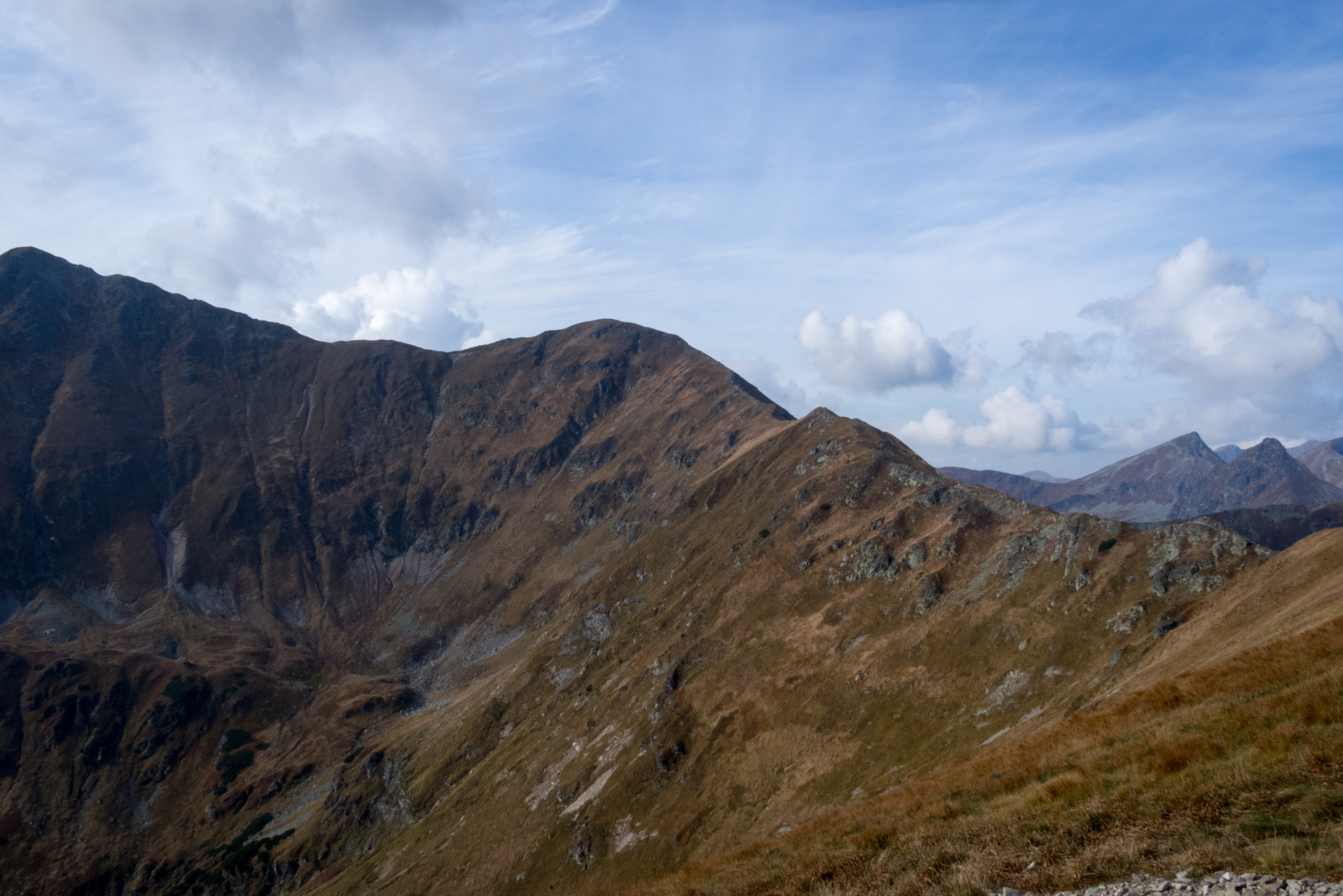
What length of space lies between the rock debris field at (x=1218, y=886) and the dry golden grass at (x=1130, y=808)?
0.40m

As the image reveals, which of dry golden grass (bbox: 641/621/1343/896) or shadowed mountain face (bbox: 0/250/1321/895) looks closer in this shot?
dry golden grass (bbox: 641/621/1343/896)

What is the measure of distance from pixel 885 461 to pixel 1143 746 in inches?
4256

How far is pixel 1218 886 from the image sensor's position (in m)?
10.6

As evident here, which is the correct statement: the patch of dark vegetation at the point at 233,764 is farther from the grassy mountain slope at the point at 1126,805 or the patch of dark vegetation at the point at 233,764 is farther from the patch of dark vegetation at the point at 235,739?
the grassy mountain slope at the point at 1126,805

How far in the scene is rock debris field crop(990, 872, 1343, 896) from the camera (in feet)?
32.8

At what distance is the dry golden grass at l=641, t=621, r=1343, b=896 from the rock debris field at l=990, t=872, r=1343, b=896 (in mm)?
399

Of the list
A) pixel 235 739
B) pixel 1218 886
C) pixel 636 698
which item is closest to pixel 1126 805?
pixel 1218 886

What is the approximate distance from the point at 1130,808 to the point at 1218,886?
195 inches

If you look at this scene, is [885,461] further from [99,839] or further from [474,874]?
[99,839]

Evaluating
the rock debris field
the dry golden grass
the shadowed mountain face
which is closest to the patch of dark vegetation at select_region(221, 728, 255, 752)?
the shadowed mountain face

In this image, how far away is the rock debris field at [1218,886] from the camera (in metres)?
9.98

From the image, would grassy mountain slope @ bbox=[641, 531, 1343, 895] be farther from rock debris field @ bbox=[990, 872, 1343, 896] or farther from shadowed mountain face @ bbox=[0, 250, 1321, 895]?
shadowed mountain face @ bbox=[0, 250, 1321, 895]

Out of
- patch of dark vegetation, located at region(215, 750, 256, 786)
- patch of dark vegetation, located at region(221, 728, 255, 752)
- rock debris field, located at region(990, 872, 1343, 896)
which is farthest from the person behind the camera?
patch of dark vegetation, located at region(221, 728, 255, 752)

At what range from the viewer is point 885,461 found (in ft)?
405
